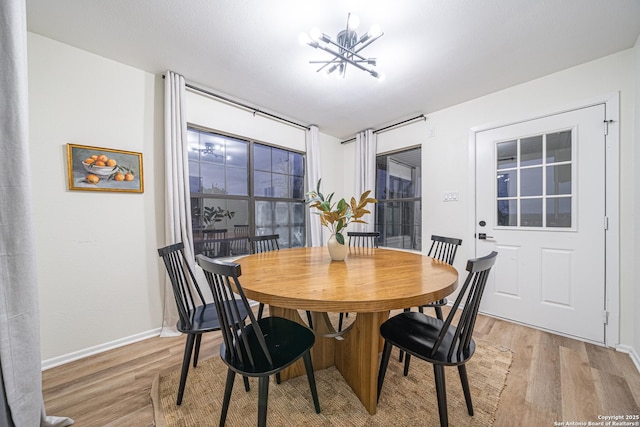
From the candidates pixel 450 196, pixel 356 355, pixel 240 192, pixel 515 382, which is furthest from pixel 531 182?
pixel 240 192

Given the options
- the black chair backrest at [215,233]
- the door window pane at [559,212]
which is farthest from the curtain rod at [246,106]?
the door window pane at [559,212]

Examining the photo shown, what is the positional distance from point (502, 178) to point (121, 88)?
3870 mm

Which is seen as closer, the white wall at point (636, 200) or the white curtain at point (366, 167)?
the white wall at point (636, 200)

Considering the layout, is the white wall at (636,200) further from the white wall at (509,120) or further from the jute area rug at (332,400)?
the jute area rug at (332,400)

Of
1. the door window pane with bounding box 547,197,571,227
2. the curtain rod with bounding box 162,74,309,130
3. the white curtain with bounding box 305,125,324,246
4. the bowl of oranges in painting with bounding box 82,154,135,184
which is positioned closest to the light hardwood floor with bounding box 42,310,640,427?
the door window pane with bounding box 547,197,571,227

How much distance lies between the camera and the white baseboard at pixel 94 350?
1811 millimetres

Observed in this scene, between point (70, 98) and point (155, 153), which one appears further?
point (155, 153)

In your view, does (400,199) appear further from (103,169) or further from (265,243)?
(103,169)

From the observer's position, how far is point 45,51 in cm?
182

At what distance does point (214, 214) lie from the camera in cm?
285

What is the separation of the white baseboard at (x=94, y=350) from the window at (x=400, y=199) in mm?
3171

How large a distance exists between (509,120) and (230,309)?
10.3 ft

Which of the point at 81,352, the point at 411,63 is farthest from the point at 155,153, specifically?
the point at 411,63

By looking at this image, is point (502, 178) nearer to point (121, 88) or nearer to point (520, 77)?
point (520, 77)
